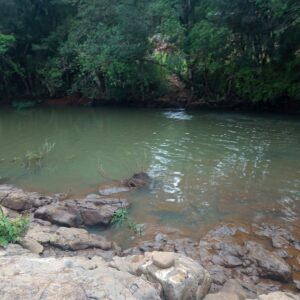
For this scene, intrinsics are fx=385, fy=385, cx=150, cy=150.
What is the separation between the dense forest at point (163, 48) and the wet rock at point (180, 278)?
10.6m

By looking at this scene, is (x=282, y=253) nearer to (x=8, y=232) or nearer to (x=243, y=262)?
(x=243, y=262)

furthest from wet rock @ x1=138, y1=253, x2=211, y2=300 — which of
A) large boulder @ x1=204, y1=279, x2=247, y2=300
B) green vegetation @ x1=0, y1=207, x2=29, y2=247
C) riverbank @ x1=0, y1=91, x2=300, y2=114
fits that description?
riverbank @ x1=0, y1=91, x2=300, y2=114

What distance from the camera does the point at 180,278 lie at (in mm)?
3887

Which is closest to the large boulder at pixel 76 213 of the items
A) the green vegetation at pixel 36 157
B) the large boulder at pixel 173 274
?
the large boulder at pixel 173 274

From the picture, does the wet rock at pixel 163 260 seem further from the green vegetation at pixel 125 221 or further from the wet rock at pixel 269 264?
the green vegetation at pixel 125 221

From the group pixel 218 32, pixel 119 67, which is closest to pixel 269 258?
pixel 218 32

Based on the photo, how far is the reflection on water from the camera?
274 inches

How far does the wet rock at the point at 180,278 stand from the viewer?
377cm

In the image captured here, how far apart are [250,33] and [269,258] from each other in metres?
11.5

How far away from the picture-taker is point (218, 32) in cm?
1473

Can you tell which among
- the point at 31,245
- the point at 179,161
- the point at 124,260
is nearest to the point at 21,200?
the point at 31,245

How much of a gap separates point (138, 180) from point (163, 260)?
405cm

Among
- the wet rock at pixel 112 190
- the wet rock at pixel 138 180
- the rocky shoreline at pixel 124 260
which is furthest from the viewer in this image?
the wet rock at pixel 138 180

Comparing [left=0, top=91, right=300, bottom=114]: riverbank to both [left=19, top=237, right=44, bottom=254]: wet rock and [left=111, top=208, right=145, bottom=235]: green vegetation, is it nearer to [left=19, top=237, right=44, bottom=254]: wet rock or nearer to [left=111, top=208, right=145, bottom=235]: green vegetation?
[left=111, top=208, right=145, bottom=235]: green vegetation
